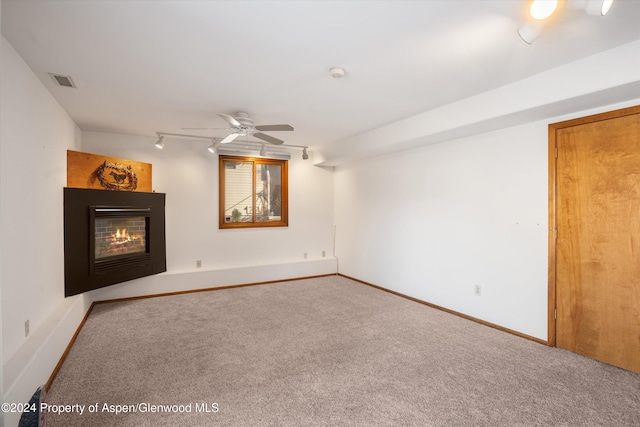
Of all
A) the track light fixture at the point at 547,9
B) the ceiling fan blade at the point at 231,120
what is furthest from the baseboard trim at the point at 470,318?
the ceiling fan blade at the point at 231,120

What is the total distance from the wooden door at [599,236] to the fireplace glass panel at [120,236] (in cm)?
523

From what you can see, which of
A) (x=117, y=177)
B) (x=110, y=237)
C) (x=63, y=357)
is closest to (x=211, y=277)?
(x=110, y=237)

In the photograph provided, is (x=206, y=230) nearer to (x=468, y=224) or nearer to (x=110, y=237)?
(x=110, y=237)

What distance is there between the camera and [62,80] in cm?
277

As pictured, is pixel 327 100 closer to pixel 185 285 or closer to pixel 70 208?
pixel 70 208

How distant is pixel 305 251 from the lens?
629cm

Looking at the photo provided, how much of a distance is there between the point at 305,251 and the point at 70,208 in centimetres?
387

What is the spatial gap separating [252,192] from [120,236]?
2.24m

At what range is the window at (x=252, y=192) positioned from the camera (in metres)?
5.57

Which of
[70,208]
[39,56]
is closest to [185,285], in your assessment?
[70,208]

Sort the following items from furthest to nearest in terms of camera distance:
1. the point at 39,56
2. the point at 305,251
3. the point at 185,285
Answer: the point at 305,251 → the point at 185,285 → the point at 39,56

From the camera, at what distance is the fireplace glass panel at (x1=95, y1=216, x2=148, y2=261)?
13.0 ft

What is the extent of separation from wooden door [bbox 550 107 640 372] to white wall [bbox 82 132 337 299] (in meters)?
4.09

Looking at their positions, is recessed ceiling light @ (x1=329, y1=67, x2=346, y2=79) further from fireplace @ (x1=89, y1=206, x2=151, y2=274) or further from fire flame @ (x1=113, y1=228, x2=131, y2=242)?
fire flame @ (x1=113, y1=228, x2=131, y2=242)
